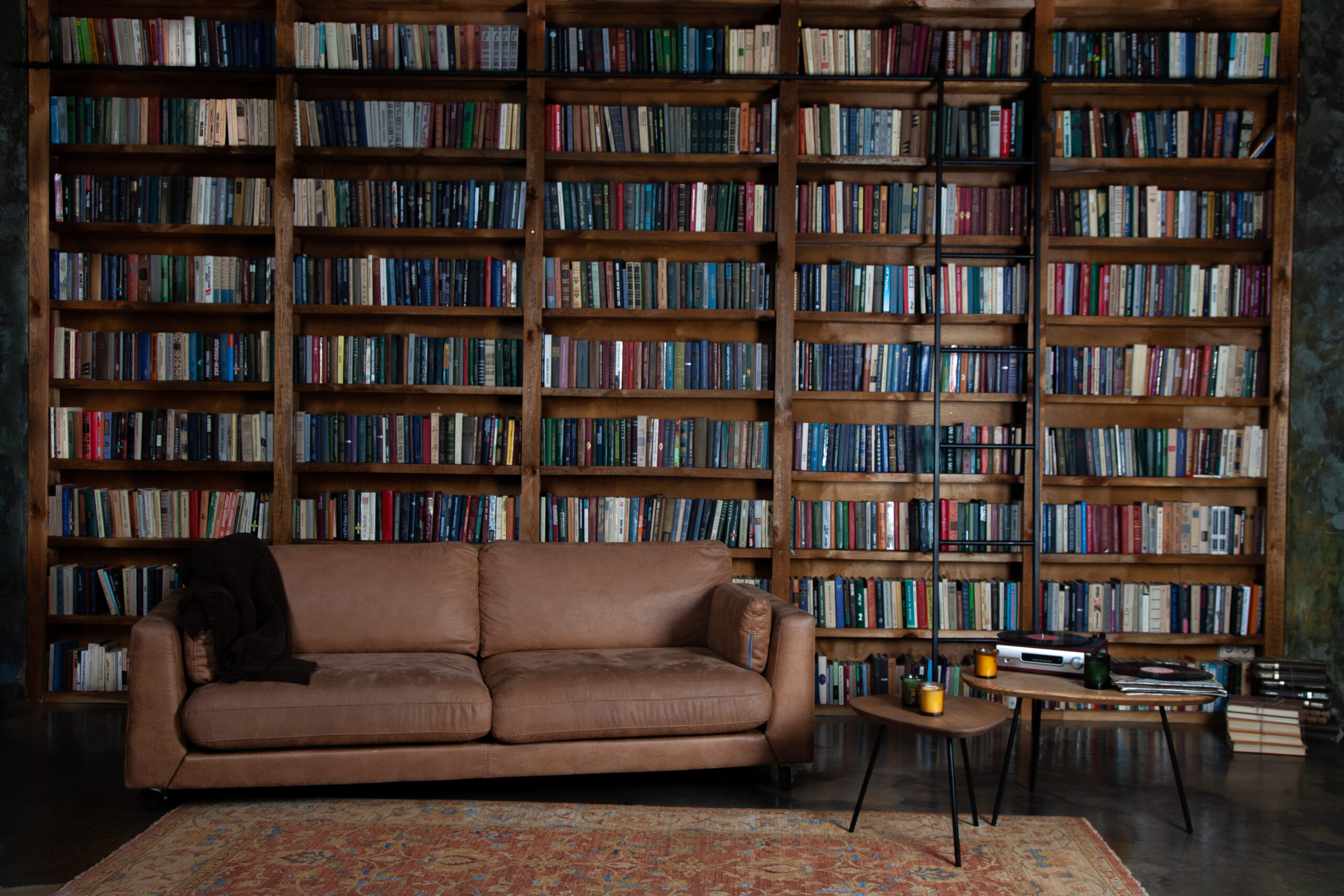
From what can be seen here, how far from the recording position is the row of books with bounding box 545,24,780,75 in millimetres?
4480

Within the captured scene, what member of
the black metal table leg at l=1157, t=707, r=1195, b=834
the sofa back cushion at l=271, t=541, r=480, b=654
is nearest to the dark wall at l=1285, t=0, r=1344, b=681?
the black metal table leg at l=1157, t=707, r=1195, b=834

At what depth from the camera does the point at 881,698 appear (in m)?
3.03

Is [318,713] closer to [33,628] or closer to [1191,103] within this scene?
[33,628]

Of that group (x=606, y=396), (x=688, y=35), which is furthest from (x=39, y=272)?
(x=688, y=35)

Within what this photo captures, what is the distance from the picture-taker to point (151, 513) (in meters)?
4.49

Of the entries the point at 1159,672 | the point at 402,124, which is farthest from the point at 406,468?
the point at 1159,672

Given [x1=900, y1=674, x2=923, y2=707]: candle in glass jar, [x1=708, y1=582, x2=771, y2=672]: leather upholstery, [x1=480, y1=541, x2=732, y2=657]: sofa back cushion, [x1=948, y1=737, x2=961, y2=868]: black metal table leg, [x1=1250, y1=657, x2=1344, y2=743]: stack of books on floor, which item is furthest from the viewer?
[x1=1250, y1=657, x2=1344, y2=743]: stack of books on floor

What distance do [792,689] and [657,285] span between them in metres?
2.01

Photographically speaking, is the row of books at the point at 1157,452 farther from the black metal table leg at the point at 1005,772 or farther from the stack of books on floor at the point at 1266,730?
the black metal table leg at the point at 1005,772

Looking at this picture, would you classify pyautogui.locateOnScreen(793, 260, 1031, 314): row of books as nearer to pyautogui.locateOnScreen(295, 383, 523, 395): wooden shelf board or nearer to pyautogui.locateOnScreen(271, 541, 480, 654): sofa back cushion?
pyautogui.locateOnScreen(295, 383, 523, 395): wooden shelf board

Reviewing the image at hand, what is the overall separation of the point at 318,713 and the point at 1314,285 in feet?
14.5

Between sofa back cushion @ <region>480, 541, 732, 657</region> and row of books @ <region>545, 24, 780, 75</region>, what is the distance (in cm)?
218

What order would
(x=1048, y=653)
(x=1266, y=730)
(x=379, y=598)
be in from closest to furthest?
(x=1048, y=653)
(x=379, y=598)
(x=1266, y=730)

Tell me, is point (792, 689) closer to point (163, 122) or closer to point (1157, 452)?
point (1157, 452)
